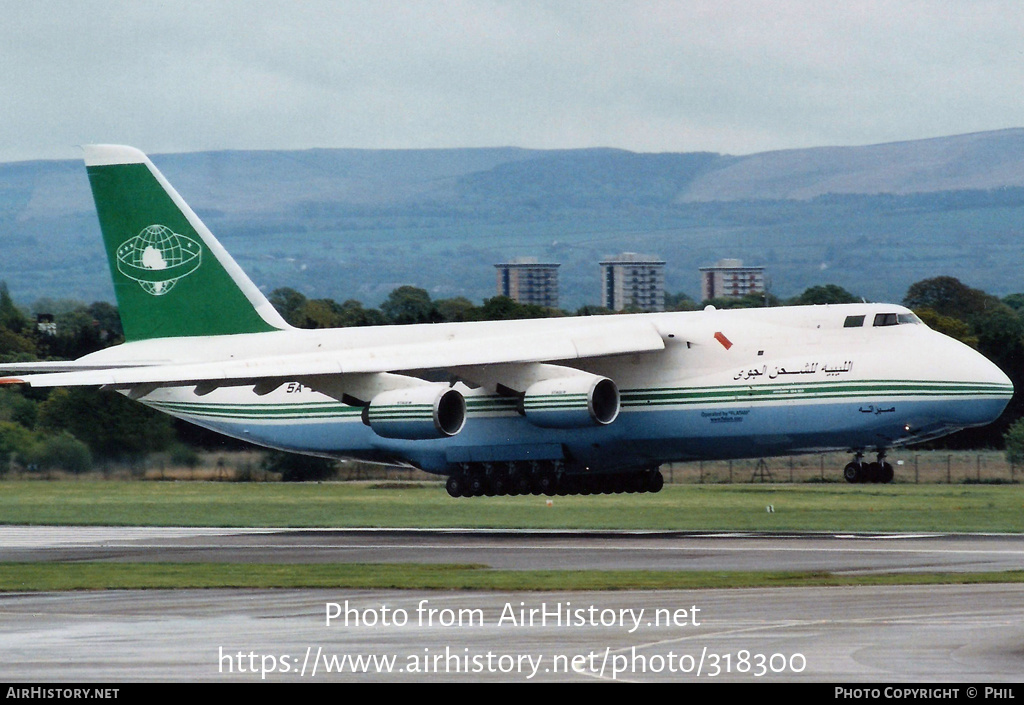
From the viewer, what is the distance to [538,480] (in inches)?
1412

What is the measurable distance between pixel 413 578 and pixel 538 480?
A: 12.7 m

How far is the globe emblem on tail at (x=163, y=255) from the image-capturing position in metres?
40.3

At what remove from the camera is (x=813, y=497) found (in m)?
39.8

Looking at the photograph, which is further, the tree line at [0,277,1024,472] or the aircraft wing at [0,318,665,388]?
the tree line at [0,277,1024,472]

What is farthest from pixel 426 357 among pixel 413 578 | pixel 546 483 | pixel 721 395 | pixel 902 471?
pixel 902 471

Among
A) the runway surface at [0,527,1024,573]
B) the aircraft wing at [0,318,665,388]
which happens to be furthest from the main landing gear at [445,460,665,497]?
the aircraft wing at [0,318,665,388]

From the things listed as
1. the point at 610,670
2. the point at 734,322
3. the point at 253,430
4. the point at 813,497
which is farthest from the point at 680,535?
the point at 610,670

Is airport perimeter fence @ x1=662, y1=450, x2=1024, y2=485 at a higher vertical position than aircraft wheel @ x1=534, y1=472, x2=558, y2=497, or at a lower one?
lower

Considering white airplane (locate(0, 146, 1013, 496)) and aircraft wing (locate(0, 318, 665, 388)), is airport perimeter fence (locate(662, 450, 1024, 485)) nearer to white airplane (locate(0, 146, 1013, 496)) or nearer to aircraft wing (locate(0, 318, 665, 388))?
white airplane (locate(0, 146, 1013, 496))

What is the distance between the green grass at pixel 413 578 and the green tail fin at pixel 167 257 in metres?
14.7

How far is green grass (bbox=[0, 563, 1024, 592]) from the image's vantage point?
22.1m

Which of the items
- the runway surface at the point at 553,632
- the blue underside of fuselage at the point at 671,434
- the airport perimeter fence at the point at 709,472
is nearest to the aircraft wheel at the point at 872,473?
the blue underside of fuselage at the point at 671,434

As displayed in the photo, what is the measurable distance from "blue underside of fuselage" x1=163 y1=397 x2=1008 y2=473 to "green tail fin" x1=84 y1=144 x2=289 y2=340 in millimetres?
3228
